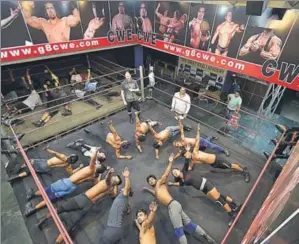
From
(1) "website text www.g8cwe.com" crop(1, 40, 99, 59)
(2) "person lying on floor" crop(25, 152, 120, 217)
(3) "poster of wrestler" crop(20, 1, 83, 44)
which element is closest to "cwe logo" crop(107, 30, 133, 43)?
(1) "website text www.g8cwe.com" crop(1, 40, 99, 59)

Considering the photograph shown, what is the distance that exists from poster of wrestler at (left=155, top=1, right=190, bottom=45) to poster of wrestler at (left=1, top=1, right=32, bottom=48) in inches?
161

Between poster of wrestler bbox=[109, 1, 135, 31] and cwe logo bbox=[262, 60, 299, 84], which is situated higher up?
poster of wrestler bbox=[109, 1, 135, 31]

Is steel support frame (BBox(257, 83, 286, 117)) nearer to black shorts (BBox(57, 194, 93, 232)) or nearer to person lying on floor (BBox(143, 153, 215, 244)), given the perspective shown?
person lying on floor (BBox(143, 153, 215, 244))

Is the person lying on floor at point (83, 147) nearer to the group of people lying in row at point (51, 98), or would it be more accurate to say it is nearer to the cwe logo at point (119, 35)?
the group of people lying in row at point (51, 98)

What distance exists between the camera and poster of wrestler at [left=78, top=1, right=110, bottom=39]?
256 inches

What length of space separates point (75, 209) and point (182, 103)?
9.62 ft

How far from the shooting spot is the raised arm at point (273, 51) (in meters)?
4.82

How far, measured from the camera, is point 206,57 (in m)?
6.16

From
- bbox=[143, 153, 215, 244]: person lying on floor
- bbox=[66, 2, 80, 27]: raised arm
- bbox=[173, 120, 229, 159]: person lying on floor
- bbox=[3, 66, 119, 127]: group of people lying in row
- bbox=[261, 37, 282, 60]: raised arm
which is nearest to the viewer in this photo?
bbox=[143, 153, 215, 244]: person lying on floor

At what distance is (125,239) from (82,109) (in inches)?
199

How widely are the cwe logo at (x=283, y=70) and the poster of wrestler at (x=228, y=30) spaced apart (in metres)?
0.89

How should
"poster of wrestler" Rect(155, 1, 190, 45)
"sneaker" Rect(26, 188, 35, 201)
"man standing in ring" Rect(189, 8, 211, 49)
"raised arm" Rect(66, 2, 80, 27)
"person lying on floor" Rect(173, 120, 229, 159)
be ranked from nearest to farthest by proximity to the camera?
"sneaker" Rect(26, 188, 35, 201) → "person lying on floor" Rect(173, 120, 229, 159) → "man standing in ring" Rect(189, 8, 211, 49) → "raised arm" Rect(66, 2, 80, 27) → "poster of wrestler" Rect(155, 1, 190, 45)

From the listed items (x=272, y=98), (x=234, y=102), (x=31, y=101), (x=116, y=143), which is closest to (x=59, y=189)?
(x=116, y=143)

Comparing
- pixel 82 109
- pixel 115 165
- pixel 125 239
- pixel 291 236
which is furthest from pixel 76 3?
pixel 291 236
